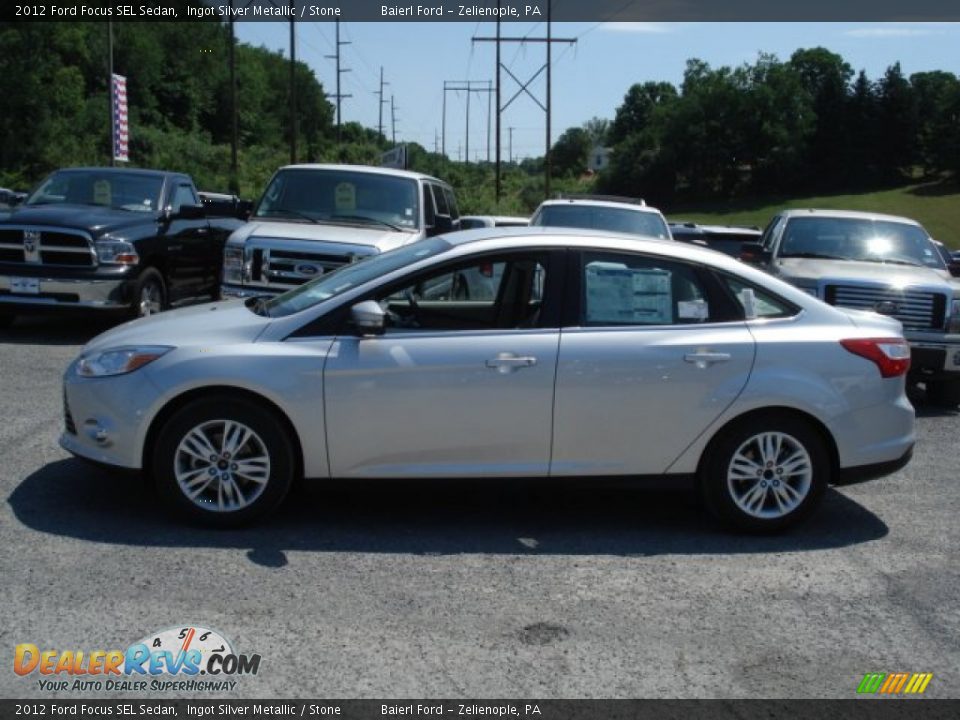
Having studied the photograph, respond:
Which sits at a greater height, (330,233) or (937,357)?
(330,233)

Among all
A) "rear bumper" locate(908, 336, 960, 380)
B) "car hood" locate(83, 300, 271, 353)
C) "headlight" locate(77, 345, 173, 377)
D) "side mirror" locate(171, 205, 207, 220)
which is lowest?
"rear bumper" locate(908, 336, 960, 380)

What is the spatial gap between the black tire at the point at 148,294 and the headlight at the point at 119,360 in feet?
20.0

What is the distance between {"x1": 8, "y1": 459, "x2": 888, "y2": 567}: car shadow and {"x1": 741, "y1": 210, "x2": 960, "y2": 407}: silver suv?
3.54 meters

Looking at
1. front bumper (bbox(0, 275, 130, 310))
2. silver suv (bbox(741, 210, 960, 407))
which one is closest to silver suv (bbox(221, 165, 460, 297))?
front bumper (bbox(0, 275, 130, 310))

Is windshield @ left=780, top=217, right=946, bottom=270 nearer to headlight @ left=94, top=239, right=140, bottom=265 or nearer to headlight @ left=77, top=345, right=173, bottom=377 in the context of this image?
headlight @ left=94, top=239, right=140, bottom=265

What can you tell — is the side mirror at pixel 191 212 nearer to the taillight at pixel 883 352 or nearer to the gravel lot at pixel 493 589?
the gravel lot at pixel 493 589

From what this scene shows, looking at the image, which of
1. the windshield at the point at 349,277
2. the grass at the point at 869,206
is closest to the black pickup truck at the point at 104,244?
the windshield at the point at 349,277

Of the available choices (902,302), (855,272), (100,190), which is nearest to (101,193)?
(100,190)

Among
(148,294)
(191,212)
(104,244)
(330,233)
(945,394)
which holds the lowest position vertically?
(945,394)

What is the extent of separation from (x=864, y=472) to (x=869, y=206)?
87.0 meters

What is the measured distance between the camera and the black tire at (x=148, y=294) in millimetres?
11828

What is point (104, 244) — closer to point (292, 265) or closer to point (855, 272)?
point (292, 265)

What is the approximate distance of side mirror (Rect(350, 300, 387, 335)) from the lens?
A: 5.53 m

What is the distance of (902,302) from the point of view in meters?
9.65
